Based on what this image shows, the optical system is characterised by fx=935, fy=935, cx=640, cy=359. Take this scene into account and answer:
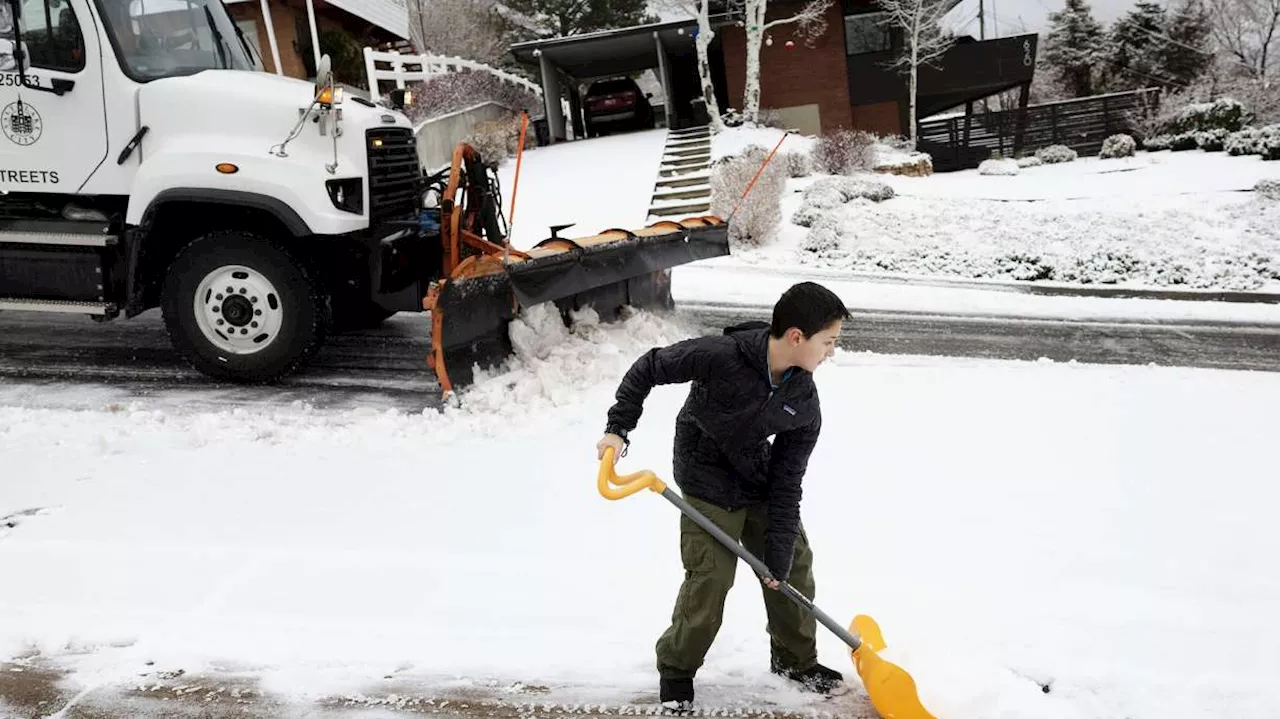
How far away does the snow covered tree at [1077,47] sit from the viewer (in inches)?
1310

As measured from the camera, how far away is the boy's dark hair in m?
2.69

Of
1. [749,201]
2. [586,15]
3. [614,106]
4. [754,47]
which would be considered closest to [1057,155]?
[754,47]

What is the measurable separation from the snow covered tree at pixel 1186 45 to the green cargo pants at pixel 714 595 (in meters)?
34.4

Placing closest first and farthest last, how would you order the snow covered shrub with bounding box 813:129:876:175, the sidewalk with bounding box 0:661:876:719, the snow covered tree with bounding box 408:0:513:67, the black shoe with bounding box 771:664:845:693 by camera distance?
the sidewalk with bounding box 0:661:876:719 < the black shoe with bounding box 771:664:845:693 < the snow covered shrub with bounding box 813:129:876:175 < the snow covered tree with bounding box 408:0:513:67

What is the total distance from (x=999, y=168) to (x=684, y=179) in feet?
29.5

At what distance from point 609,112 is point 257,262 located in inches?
757

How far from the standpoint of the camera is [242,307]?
5883mm

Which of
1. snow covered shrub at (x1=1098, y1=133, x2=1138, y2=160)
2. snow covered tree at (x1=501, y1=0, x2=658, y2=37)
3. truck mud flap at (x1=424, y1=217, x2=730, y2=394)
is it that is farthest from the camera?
snow covered tree at (x1=501, y1=0, x2=658, y2=37)

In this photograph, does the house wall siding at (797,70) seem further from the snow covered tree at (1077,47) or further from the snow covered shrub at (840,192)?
the snow covered tree at (1077,47)

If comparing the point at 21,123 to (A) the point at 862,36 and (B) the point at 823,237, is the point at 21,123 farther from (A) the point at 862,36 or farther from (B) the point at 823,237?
(A) the point at 862,36

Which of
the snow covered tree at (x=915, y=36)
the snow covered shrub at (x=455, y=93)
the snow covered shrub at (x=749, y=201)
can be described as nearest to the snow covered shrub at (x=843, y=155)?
the snow covered shrub at (x=749, y=201)

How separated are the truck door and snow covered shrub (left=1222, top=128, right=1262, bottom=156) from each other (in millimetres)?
21129

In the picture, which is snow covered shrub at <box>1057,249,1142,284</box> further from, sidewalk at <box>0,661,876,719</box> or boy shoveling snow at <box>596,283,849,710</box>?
boy shoveling snow at <box>596,283,849,710</box>

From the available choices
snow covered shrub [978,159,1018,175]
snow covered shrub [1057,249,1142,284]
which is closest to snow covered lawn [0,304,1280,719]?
snow covered shrub [1057,249,1142,284]
